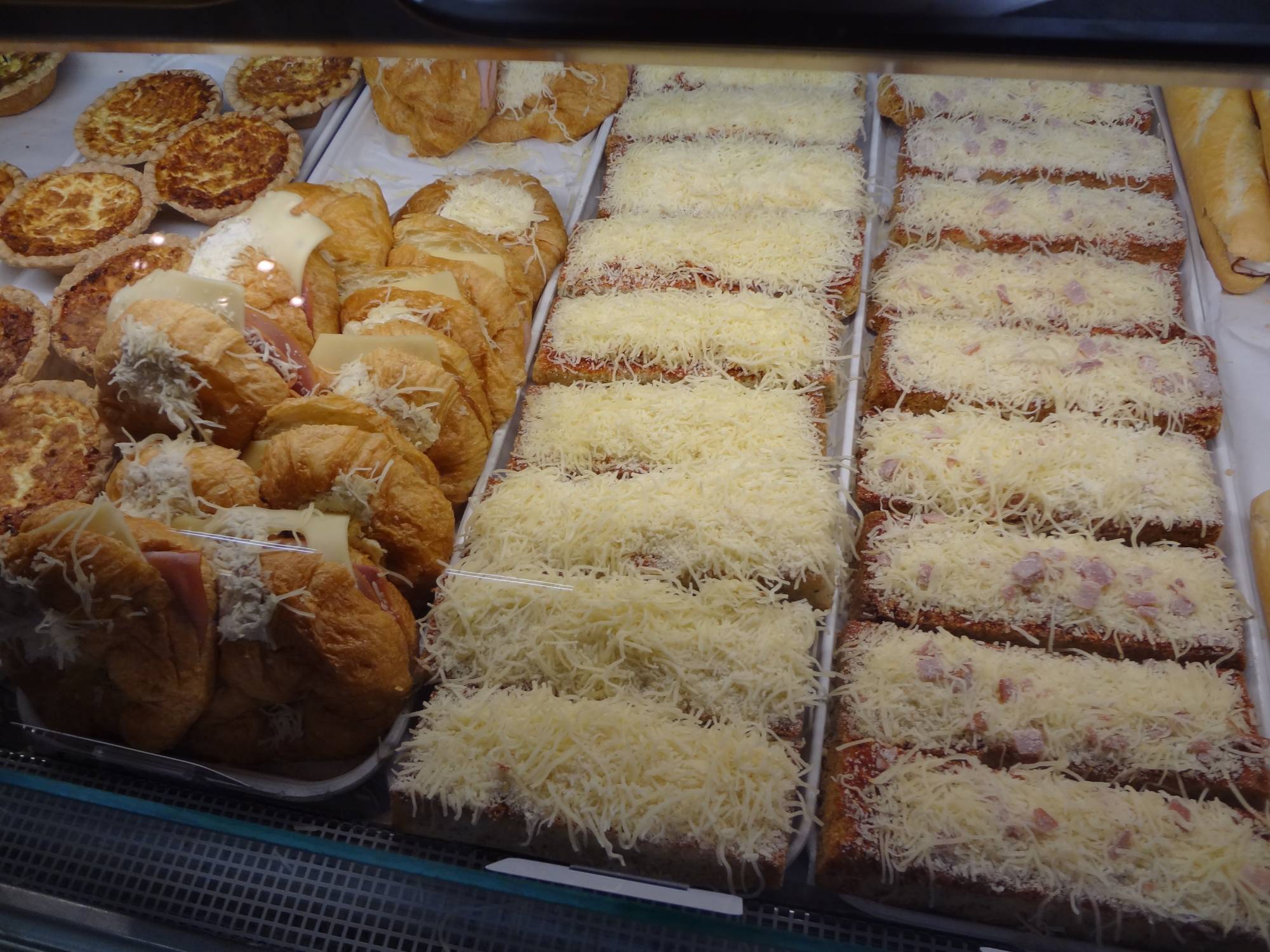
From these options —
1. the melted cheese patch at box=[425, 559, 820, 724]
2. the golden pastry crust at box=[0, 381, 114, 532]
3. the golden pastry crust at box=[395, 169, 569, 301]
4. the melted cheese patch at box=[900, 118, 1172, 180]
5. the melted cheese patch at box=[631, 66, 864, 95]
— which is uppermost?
the melted cheese patch at box=[631, 66, 864, 95]

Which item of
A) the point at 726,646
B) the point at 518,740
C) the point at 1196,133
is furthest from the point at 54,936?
the point at 1196,133

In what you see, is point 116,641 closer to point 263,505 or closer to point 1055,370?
point 263,505

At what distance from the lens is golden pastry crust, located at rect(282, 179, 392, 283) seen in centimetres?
296

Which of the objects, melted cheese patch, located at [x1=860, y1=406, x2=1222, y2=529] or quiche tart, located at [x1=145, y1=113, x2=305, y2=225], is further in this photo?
quiche tart, located at [x1=145, y1=113, x2=305, y2=225]

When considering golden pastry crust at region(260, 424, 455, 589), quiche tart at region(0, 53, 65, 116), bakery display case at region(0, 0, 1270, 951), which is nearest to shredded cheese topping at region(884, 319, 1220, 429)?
bakery display case at region(0, 0, 1270, 951)

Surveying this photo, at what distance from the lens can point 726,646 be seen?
2162 mm

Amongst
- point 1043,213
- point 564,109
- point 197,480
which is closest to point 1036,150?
point 1043,213

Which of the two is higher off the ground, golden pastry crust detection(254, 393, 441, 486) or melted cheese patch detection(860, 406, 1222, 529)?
golden pastry crust detection(254, 393, 441, 486)

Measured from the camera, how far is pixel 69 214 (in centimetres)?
340

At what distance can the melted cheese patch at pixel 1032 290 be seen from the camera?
302 cm

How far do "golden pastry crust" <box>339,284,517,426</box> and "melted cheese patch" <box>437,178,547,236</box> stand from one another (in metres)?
0.62

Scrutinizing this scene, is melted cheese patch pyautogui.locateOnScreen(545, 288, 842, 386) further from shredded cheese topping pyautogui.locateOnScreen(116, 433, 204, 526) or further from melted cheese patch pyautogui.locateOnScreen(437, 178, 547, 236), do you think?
shredded cheese topping pyautogui.locateOnScreen(116, 433, 204, 526)

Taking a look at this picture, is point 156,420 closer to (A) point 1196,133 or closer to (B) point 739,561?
(B) point 739,561

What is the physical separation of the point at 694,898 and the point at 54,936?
Answer: 1.16 m
